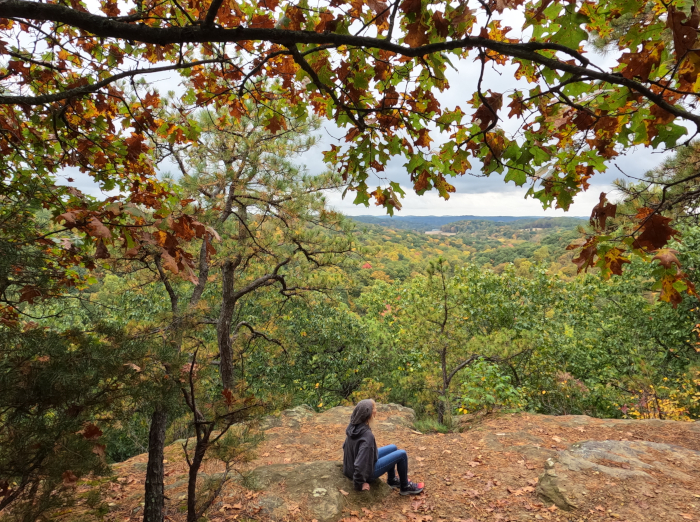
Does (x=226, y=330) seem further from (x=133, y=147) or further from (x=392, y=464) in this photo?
(x=133, y=147)

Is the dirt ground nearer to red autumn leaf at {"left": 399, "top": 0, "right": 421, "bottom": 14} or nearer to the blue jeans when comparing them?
the blue jeans

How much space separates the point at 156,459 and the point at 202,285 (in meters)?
2.44

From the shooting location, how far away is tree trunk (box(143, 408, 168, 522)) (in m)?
3.03

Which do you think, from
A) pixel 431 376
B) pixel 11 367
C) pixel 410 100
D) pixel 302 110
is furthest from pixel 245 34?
pixel 431 376

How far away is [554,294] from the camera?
1074 centimetres

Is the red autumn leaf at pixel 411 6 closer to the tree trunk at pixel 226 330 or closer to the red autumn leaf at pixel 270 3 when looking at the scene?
the red autumn leaf at pixel 270 3

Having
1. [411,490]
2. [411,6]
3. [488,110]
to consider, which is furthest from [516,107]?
[411,490]

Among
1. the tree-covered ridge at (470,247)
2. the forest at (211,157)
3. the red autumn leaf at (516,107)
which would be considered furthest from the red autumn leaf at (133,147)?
the tree-covered ridge at (470,247)

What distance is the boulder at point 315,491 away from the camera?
308 cm

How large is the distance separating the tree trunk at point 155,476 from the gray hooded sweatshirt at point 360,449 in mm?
1767

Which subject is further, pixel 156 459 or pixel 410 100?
pixel 156 459

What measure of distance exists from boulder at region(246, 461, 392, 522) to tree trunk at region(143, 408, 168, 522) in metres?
0.88

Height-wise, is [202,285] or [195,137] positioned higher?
[195,137]

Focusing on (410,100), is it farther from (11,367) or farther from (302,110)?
(11,367)
